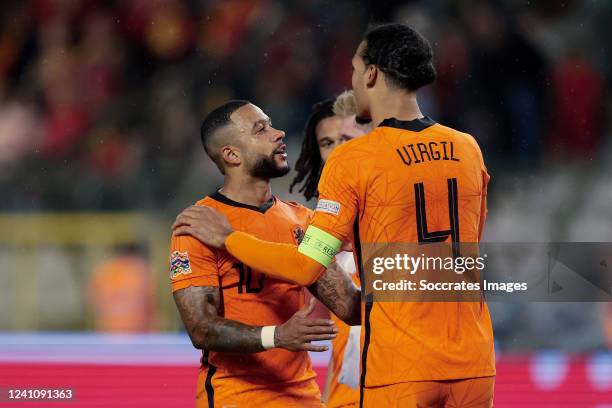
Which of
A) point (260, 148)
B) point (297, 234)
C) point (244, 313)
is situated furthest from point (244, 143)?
point (244, 313)

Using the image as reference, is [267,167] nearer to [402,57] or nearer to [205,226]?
[205,226]

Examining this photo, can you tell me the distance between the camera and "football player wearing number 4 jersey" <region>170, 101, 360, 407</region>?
3.53 metres

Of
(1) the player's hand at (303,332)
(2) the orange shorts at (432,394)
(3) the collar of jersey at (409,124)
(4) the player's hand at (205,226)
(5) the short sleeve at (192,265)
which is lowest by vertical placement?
(2) the orange shorts at (432,394)

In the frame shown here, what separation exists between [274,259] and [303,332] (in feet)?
0.86

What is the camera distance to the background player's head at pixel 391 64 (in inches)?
130

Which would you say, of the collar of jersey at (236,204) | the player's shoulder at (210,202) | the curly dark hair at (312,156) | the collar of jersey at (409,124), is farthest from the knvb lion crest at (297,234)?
the curly dark hair at (312,156)

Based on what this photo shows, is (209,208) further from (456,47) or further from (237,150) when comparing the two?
(456,47)

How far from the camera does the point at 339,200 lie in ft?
10.5

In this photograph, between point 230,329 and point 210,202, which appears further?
point 210,202

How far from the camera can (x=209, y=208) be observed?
143 inches

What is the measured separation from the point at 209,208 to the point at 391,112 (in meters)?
0.77

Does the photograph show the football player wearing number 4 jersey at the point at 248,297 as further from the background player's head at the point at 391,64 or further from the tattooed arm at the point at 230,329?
the background player's head at the point at 391,64

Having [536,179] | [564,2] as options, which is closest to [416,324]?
[536,179]

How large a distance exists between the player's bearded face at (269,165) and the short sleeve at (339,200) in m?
0.65
